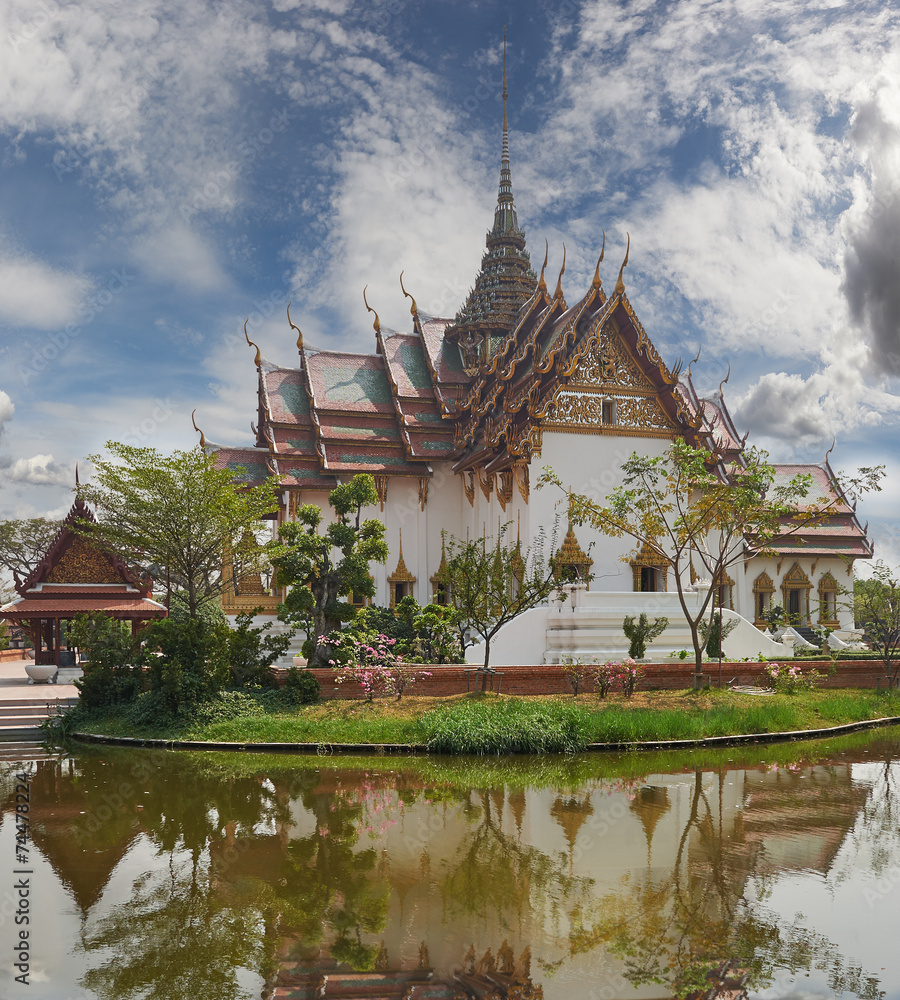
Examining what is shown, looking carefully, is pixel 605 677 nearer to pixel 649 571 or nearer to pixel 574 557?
pixel 574 557

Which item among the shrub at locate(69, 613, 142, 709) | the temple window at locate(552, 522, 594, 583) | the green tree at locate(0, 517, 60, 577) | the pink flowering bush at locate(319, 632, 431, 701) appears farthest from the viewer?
the green tree at locate(0, 517, 60, 577)

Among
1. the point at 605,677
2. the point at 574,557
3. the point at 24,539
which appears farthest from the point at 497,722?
the point at 24,539

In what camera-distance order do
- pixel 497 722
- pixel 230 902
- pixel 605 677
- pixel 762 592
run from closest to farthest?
pixel 230 902, pixel 497 722, pixel 605 677, pixel 762 592

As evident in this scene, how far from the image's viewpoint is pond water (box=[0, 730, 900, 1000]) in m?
4.19

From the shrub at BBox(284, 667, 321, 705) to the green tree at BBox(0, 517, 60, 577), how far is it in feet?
85.5

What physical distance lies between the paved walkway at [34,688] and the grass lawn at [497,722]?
85.0 inches

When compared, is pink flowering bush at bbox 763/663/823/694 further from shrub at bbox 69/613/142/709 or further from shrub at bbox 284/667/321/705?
shrub at bbox 69/613/142/709

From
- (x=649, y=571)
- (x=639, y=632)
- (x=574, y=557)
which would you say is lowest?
(x=639, y=632)

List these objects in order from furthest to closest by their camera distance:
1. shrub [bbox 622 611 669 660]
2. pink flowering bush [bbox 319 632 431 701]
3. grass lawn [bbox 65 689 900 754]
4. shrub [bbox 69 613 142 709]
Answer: shrub [bbox 622 611 669 660]
shrub [bbox 69 613 142 709]
pink flowering bush [bbox 319 632 431 701]
grass lawn [bbox 65 689 900 754]

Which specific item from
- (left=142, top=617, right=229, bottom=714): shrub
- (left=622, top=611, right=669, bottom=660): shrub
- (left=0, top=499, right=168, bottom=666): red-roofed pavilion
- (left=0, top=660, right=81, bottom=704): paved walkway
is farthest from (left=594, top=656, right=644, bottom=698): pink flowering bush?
(left=0, top=499, right=168, bottom=666): red-roofed pavilion

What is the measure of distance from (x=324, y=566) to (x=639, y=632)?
5.78 metres

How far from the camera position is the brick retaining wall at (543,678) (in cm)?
1261

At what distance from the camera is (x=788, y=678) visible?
1407 cm

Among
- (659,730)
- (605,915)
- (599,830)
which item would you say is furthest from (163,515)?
(605,915)
